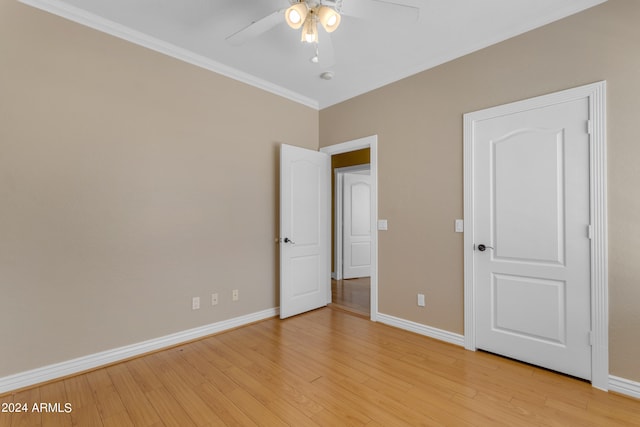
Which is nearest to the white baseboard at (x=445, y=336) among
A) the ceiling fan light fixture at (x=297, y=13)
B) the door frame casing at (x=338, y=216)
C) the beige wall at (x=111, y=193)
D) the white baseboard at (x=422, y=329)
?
the white baseboard at (x=422, y=329)

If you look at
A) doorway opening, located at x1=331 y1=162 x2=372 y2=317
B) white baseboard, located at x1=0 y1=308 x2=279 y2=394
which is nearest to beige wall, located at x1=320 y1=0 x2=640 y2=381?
doorway opening, located at x1=331 y1=162 x2=372 y2=317

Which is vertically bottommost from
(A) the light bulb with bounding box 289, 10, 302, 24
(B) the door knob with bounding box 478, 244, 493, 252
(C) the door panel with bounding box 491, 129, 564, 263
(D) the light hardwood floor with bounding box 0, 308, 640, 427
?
(D) the light hardwood floor with bounding box 0, 308, 640, 427

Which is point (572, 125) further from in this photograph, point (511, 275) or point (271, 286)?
point (271, 286)

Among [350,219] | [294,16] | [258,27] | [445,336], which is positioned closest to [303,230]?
[445,336]

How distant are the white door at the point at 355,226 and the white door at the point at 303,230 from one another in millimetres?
1711

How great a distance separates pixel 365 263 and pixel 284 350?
11.8 feet

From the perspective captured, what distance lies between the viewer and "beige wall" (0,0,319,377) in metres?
2.10

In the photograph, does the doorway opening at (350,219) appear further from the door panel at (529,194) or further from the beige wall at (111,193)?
the door panel at (529,194)

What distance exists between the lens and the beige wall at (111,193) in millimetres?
2100

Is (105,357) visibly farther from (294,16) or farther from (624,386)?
(624,386)

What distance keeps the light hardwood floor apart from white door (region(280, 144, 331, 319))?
3.03 ft

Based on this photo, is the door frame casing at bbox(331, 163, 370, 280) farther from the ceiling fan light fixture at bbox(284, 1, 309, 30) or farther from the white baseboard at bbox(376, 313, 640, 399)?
the ceiling fan light fixture at bbox(284, 1, 309, 30)

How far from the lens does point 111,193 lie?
8.08ft

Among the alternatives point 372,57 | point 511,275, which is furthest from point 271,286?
point 372,57
